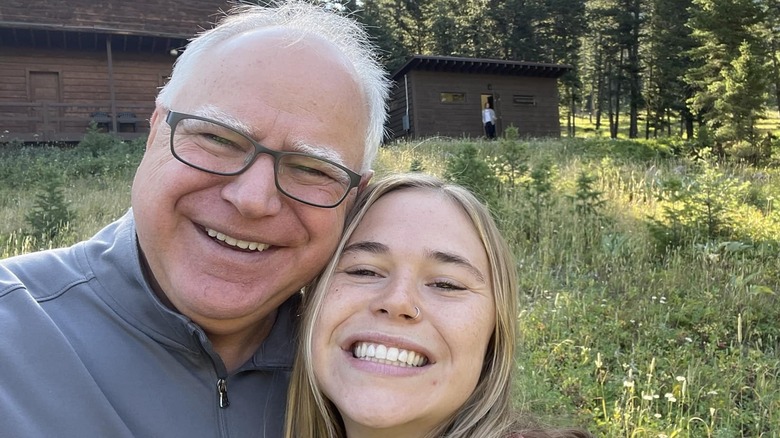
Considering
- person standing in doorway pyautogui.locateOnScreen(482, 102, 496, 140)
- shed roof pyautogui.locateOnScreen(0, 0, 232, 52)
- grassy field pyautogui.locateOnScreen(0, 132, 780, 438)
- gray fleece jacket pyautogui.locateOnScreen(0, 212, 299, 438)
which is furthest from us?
Answer: person standing in doorway pyautogui.locateOnScreen(482, 102, 496, 140)

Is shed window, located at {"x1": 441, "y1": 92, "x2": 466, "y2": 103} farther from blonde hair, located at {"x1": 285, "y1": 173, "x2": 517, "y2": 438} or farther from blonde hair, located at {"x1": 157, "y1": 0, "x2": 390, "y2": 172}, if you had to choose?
blonde hair, located at {"x1": 285, "y1": 173, "x2": 517, "y2": 438}

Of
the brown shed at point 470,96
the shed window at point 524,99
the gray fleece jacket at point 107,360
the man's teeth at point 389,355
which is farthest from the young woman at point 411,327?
the shed window at point 524,99

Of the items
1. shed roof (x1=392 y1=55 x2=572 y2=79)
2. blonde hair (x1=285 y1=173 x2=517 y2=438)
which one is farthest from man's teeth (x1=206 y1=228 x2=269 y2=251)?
shed roof (x1=392 y1=55 x2=572 y2=79)

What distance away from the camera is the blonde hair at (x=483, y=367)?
203cm

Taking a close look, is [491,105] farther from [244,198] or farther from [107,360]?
[107,360]

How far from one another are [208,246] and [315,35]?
2.62 feet

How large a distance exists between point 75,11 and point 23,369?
23416 millimetres

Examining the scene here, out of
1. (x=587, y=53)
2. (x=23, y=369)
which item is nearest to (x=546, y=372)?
(x=23, y=369)

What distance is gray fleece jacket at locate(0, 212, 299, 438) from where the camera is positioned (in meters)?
1.61

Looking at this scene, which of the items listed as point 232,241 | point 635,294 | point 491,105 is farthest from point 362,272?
point 491,105

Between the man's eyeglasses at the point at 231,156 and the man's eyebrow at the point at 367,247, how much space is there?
219 mm

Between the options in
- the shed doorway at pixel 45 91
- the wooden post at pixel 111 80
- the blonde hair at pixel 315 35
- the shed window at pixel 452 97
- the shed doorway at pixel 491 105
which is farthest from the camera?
the shed doorway at pixel 491 105

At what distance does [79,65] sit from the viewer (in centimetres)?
2050

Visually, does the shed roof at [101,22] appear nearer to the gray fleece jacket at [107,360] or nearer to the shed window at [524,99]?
the shed window at [524,99]
